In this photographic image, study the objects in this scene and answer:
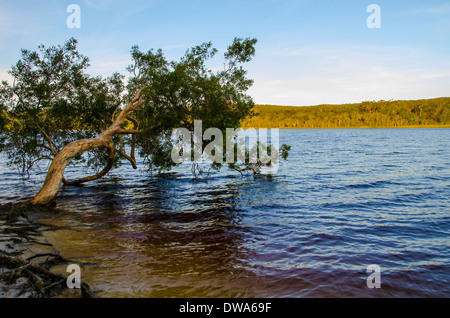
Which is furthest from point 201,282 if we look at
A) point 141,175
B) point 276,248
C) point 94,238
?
point 141,175

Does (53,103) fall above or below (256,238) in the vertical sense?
above

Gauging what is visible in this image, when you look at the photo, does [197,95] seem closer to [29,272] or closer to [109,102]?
[109,102]

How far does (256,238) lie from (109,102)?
17333 mm

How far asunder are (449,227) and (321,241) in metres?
6.64

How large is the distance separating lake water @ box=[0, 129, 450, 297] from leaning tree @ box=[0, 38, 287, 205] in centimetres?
362

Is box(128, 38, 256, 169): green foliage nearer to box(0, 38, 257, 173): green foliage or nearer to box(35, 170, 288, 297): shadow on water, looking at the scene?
box(0, 38, 257, 173): green foliage

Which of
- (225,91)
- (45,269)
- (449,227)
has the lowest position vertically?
(449,227)

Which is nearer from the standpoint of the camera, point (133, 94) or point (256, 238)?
point (256, 238)

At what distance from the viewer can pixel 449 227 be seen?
12.9 m

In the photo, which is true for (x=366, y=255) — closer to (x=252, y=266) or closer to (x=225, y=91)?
(x=252, y=266)

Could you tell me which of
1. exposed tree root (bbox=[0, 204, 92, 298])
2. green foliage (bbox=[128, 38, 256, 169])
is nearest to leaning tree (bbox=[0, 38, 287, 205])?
green foliage (bbox=[128, 38, 256, 169])

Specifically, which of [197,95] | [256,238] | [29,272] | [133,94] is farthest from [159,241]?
[133,94]

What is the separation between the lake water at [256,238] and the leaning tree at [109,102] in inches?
143

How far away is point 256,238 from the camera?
37.4 ft
